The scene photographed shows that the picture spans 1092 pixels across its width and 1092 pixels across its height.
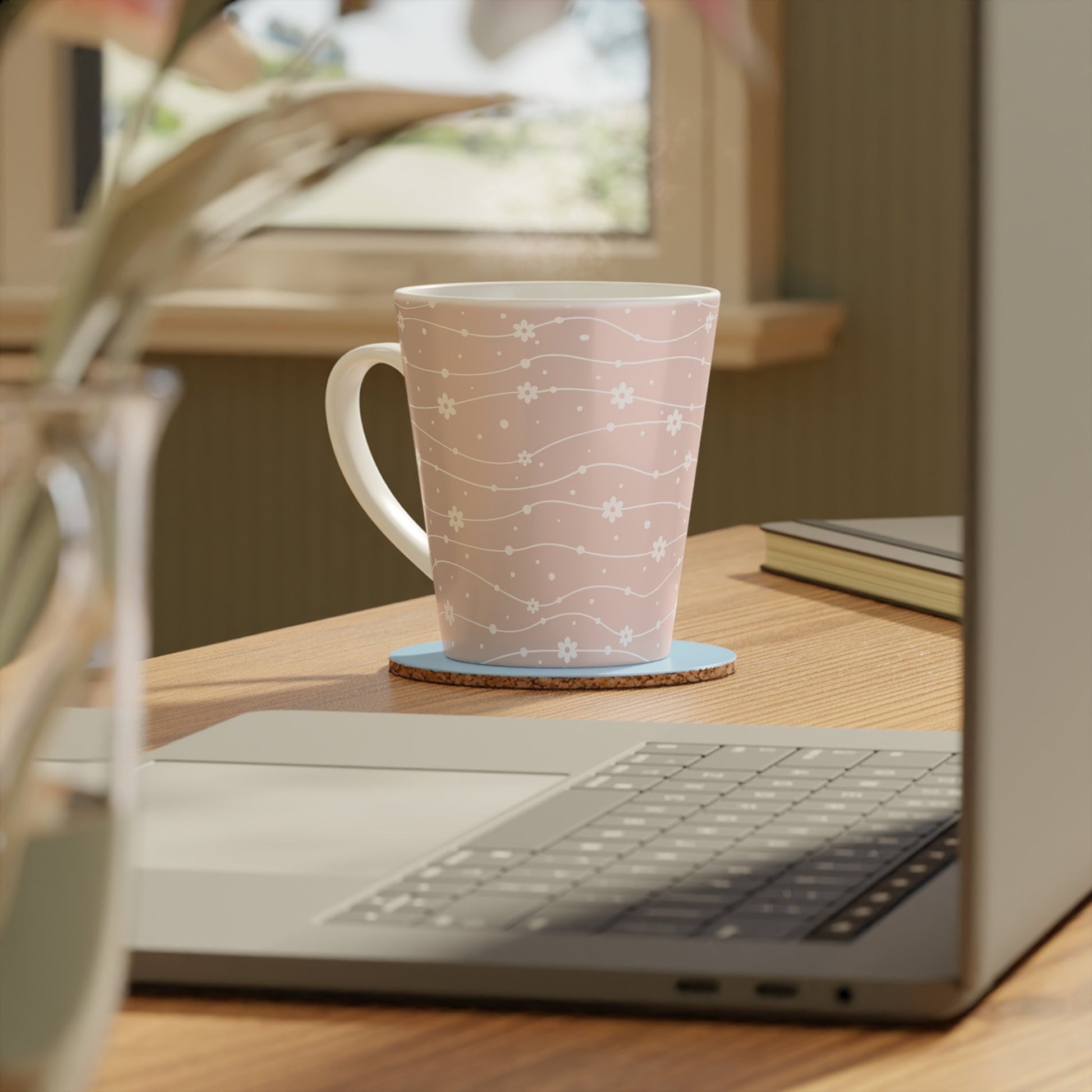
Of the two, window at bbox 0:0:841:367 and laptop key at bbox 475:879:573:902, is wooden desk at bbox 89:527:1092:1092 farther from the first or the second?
window at bbox 0:0:841:367

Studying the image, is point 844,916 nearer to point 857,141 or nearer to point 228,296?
point 857,141

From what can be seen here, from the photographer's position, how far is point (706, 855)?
375 mm

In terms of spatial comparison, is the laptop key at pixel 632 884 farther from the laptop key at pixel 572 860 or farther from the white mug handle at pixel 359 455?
the white mug handle at pixel 359 455

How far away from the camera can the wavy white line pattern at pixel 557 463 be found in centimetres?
56

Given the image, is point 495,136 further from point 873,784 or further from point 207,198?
point 207,198

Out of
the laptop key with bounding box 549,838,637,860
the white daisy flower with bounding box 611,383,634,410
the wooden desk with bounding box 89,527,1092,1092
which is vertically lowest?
the wooden desk with bounding box 89,527,1092,1092

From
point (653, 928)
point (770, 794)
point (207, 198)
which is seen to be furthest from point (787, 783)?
point (207, 198)

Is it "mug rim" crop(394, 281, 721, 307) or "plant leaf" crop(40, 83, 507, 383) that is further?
"mug rim" crop(394, 281, 721, 307)

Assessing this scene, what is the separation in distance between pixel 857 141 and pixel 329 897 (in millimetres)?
1517

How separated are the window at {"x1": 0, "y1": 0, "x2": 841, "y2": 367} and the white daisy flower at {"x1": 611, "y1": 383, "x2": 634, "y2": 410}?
1108 mm

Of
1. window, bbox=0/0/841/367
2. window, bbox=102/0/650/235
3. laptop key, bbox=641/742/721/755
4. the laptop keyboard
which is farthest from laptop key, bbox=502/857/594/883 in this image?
window, bbox=102/0/650/235

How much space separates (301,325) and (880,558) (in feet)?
4.02

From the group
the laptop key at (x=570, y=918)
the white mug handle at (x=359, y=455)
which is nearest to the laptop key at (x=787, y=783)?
the laptop key at (x=570, y=918)

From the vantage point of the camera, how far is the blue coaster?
1.92ft
